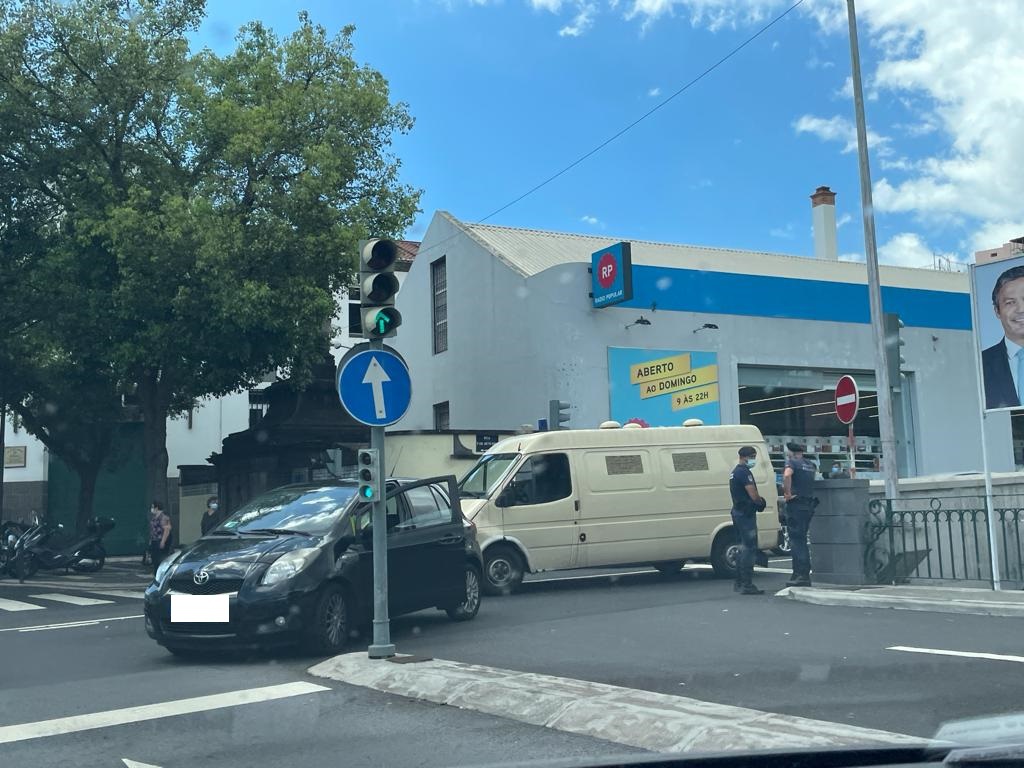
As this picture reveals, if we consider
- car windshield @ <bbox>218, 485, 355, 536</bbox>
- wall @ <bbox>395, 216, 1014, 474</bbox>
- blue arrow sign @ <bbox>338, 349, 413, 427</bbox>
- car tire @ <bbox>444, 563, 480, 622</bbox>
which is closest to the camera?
blue arrow sign @ <bbox>338, 349, 413, 427</bbox>

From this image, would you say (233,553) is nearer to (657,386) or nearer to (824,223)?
(657,386)

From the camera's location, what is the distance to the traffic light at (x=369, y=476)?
28.9ft

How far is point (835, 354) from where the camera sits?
95.0ft

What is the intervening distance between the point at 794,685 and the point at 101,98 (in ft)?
61.0

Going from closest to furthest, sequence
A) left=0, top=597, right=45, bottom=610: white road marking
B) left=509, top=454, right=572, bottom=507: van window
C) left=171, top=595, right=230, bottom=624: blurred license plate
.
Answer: left=171, top=595, right=230, bottom=624: blurred license plate, left=509, top=454, right=572, bottom=507: van window, left=0, top=597, right=45, bottom=610: white road marking

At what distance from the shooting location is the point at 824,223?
36750mm

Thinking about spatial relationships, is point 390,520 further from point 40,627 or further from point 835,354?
point 835,354

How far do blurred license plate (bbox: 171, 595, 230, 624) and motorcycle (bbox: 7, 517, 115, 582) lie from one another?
45.2 feet

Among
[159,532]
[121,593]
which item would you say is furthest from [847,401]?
[159,532]

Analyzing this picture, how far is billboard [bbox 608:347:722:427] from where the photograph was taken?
25781mm

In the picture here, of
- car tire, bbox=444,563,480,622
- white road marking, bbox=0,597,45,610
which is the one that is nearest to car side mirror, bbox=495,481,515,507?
car tire, bbox=444,563,480,622

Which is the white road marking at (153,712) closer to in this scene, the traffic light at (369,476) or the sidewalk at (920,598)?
the traffic light at (369,476)

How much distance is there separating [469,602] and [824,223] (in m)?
28.3

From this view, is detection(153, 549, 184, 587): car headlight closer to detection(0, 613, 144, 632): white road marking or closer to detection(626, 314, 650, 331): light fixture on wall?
detection(0, 613, 144, 632): white road marking
